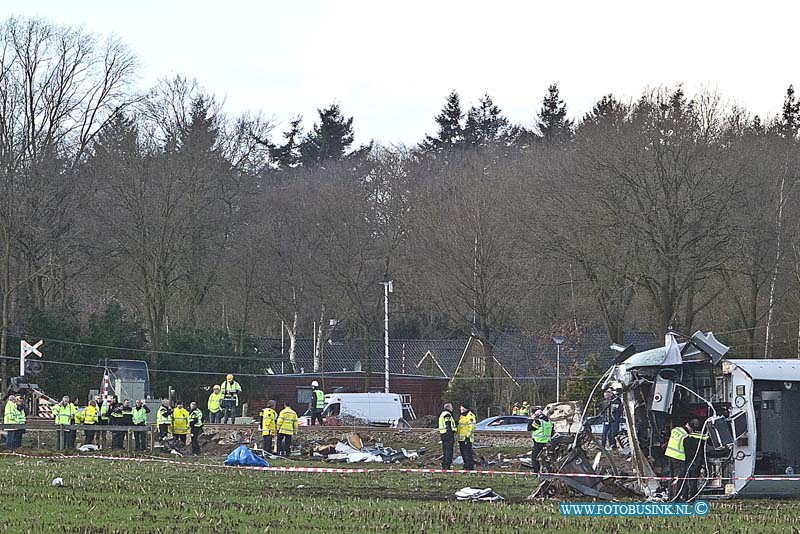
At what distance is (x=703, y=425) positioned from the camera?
19.9m

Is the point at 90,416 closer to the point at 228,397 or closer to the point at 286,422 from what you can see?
the point at 286,422

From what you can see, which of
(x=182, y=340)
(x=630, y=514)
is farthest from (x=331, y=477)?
(x=182, y=340)

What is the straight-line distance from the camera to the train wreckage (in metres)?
19.6

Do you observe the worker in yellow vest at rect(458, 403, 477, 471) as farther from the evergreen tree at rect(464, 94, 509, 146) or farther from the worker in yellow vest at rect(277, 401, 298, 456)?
the evergreen tree at rect(464, 94, 509, 146)

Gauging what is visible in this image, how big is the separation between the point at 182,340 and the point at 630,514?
4548 cm

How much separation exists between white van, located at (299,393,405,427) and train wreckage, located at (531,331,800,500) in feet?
97.3

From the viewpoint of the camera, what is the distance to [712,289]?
55.2 meters

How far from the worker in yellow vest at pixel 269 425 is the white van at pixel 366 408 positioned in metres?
17.4

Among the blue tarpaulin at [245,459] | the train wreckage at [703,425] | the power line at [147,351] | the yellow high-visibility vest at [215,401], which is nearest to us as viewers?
the train wreckage at [703,425]

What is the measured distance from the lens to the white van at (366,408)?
166 ft

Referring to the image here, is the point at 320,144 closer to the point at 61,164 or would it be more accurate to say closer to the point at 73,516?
the point at 61,164

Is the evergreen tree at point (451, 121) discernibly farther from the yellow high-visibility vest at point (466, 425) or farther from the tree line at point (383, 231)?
the yellow high-visibility vest at point (466, 425)

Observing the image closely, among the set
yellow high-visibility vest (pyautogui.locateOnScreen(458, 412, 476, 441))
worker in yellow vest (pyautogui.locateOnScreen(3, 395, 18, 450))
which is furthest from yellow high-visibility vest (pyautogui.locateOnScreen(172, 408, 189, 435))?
yellow high-visibility vest (pyautogui.locateOnScreen(458, 412, 476, 441))

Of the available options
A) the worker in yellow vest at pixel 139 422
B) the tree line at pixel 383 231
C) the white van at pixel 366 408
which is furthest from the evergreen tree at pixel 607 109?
the worker in yellow vest at pixel 139 422
